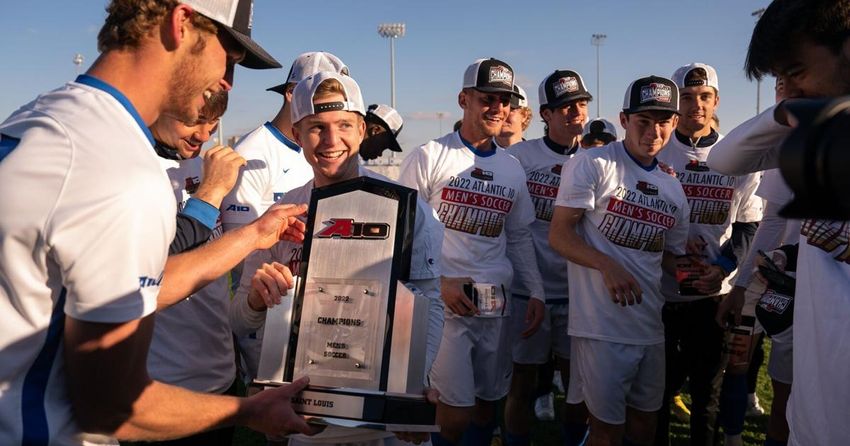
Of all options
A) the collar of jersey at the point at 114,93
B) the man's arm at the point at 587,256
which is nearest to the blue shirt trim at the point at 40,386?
the collar of jersey at the point at 114,93

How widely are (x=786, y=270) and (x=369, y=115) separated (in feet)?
12.2

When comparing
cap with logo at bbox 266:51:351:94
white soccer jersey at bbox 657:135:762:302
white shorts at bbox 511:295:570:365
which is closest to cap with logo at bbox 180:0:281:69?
cap with logo at bbox 266:51:351:94

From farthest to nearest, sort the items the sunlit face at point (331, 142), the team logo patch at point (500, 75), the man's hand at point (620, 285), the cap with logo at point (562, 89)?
the cap with logo at point (562, 89) < the team logo patch at point (500, 75) < the man's hand at point (620, 285) < the sunlit face at point (331, 142)

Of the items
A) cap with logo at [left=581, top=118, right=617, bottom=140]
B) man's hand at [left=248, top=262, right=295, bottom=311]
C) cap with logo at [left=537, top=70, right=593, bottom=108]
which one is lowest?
man's hand at [left=248, top=262, right=295, bottom=311]

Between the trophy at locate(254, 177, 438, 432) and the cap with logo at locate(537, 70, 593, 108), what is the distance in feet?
11.5

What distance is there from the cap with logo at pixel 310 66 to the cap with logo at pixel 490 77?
0.93 meters

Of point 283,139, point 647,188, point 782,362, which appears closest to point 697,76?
point 647,188

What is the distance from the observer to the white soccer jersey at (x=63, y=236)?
122 centimetres

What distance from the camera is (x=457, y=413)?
158 inches

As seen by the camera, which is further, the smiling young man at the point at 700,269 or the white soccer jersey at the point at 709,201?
the white soccer jersey at the point at 709,201

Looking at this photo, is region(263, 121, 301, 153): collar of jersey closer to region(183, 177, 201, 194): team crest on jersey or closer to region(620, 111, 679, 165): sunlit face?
region(183, 177, 201, 194): team crest on jersey

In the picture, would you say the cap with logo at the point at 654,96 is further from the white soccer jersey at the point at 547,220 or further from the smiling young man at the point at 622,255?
the white soccer jersey at the point at 547,220

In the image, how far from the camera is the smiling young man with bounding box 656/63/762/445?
4.45m

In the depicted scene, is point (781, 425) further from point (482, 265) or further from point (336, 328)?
point (336, 328)
